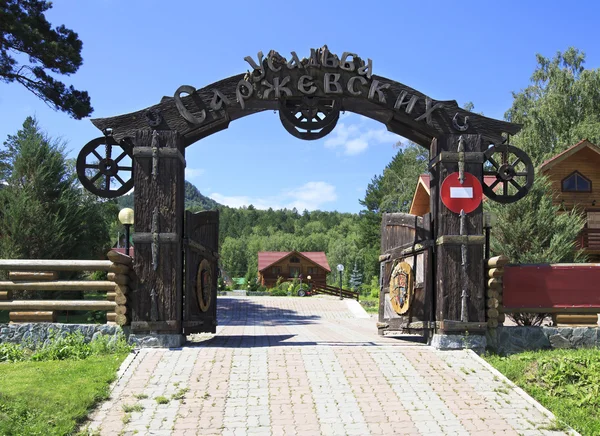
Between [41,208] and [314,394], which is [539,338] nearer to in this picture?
[314,394]

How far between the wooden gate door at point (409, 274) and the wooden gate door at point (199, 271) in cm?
337

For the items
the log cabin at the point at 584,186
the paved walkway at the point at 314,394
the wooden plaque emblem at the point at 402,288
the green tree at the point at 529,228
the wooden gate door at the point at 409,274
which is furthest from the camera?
the log cabin at the point at 584,186

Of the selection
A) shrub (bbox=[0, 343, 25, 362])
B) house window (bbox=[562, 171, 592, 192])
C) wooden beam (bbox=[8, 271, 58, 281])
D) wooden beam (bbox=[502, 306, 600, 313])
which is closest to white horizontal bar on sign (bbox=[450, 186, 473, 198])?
wooden beam (bbox=[502, 306, 600, 313])

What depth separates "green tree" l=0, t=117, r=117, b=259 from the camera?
675 inches

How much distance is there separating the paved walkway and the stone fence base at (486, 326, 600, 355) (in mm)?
895

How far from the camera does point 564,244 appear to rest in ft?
51.4

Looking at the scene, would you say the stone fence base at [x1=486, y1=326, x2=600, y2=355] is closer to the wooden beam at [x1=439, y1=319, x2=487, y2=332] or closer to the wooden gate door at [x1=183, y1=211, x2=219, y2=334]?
the wooden beam at [x1=439, y1=319, x2=487, y2=332]

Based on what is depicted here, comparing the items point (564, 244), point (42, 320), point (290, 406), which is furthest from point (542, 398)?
point (564, 244)

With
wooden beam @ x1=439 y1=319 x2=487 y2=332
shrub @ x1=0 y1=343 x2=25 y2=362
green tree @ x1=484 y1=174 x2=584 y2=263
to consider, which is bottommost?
shrub @ x1=0 y1=343 x2=25 y2=362

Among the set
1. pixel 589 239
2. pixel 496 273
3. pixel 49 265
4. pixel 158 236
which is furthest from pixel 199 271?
pixel 589 239

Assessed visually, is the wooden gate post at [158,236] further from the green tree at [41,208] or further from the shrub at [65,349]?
the green tree at [41,208]

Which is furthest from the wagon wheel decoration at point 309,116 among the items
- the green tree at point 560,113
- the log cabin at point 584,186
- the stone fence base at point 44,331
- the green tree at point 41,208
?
the green tree at point 560,113

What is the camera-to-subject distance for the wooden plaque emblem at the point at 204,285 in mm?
9836

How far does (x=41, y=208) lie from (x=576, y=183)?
899 inches
